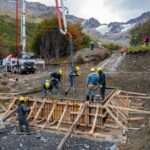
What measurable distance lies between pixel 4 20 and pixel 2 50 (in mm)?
48771

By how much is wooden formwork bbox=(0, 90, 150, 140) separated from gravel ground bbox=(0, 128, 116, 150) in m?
1.11

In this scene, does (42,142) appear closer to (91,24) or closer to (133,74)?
(133,74)

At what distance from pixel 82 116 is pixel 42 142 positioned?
3630 millimetres

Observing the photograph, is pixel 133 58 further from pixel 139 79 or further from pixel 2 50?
pixel 2 50

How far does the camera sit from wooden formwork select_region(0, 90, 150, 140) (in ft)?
82.0

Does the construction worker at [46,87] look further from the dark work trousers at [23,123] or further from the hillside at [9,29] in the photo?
the hillside at [9,29]

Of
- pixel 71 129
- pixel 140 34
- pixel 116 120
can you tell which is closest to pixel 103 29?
pixel 140 34

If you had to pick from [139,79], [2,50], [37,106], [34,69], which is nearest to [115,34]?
[2,50]

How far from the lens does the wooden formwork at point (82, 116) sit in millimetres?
25000

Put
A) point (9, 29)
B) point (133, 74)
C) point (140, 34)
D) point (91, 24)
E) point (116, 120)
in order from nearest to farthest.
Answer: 1. point (116, 120)
2. point (133, 74)
3. point (140, 34)
4. point (9, 29)
5. point (91, 24)

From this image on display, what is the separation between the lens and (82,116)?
2594 cm

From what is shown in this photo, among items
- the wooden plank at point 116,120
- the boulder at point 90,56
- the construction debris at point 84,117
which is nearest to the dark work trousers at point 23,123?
the construction debris at point 84,117

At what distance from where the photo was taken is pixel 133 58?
147 feet

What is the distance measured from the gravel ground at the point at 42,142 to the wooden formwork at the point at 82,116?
3.63 feet
